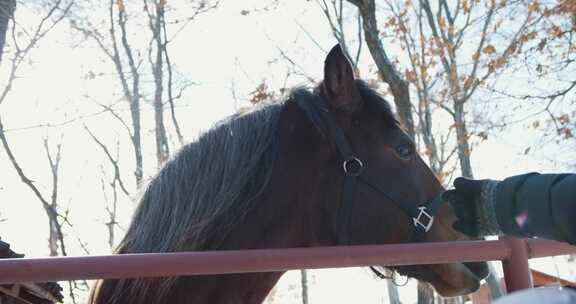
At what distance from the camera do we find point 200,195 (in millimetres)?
2219

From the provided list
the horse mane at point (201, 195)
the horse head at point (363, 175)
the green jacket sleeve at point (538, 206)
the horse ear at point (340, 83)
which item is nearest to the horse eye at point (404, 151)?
the horse head at point (363, 175)

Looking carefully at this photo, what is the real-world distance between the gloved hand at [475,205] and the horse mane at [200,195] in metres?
0.81

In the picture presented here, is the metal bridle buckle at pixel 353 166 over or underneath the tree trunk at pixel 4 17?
underneath

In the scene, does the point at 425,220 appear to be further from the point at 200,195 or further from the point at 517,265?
the point at 200,195

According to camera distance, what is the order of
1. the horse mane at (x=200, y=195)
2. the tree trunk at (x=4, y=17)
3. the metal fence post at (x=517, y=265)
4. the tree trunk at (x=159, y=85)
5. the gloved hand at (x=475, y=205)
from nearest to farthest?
the gloved hand at (x=475, y=205)
the metal fence post at (x=517, y=265)
the horse mane at (x=200, y=195)
the tree trunk at (x=4, y=17)
the tree trunk at (x=159, y=85)

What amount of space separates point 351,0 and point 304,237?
16.6 feet

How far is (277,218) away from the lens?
7.59 feet

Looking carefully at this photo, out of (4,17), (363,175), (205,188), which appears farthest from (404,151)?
(4,17)

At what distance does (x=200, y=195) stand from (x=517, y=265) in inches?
47.8

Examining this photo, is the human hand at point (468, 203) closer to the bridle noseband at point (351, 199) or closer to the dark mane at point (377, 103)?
the bridle noseband at point (351, 199)

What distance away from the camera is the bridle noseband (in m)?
2.35

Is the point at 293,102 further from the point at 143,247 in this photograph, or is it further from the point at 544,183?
the point at 544,183

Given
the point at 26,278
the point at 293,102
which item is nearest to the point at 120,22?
the point at 293,102

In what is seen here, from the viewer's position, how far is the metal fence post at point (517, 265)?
1913 mm
